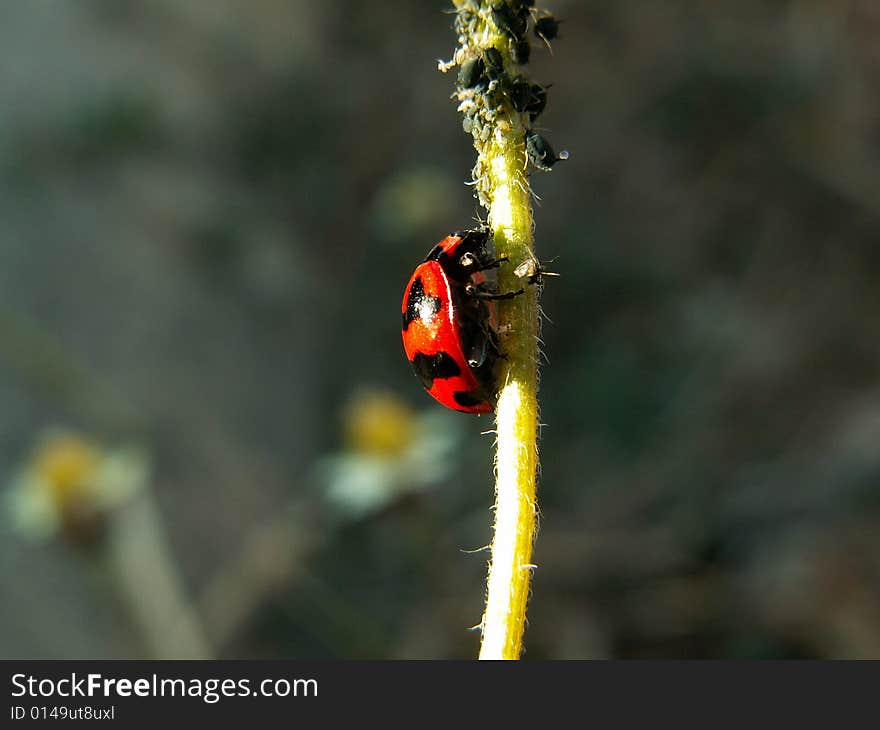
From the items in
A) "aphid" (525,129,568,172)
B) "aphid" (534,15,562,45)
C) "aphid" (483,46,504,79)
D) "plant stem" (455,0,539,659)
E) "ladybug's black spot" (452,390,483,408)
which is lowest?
"plant stem" (455,0,539,659)

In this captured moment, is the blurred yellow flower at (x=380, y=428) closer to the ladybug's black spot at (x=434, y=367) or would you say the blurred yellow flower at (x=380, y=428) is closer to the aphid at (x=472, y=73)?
the ladybug's black spot at (x=434, y=367)

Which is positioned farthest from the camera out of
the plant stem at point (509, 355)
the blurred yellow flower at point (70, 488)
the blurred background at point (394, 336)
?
the blurred background at point (394, 336)

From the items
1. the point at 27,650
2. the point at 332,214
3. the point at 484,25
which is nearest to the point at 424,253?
the point at 332,214

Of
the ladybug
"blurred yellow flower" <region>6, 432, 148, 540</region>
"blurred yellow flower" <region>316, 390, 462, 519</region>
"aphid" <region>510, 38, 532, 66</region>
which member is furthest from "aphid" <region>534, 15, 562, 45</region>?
"blurred yellow flower" <region>6, 432, 148, 540</region>

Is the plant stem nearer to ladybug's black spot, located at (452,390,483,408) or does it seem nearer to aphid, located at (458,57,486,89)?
aphid, located at (458,57,486,89)

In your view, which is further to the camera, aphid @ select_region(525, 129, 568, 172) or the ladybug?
the ladybug

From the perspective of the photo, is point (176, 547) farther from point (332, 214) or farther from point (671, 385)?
point (671, 385)

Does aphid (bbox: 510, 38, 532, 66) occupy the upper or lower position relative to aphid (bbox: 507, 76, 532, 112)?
upper

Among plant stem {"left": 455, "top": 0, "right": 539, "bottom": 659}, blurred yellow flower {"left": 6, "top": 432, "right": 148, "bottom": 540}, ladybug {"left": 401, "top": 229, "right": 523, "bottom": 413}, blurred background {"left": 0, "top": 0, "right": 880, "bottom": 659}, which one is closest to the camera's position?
plant stem {"left": 455, "top": 0, "right": 539, "bottom": 659}

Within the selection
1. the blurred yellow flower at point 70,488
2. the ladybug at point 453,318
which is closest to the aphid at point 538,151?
the ladybug at point 453,318
